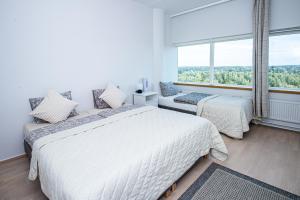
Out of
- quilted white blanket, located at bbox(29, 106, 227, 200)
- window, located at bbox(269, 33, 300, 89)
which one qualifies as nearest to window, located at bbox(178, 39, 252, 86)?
window, located at bbox(269, 33, 300, 89)

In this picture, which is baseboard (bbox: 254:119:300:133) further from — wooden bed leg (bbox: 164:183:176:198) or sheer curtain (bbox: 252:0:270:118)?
wooden bed leg (bbox: 164:183:176:198)

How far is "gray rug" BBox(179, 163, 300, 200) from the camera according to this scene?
1630 mm

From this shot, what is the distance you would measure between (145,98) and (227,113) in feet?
5.33

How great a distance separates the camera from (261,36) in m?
3.08

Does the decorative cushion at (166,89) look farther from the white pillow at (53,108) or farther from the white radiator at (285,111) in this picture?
the white pillow at (53,108)

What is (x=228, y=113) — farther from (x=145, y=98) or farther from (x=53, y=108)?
(x=53, y=108)

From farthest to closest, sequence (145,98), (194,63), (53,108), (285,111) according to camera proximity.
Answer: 1. (194,63)
2. (145,98)
3. (285,111)
4. (53,108)

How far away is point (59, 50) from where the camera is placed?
2609 mm

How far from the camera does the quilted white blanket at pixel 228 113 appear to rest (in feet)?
9.23

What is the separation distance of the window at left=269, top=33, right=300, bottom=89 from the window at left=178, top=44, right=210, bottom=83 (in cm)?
134

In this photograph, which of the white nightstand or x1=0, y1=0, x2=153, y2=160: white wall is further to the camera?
the white nightstand

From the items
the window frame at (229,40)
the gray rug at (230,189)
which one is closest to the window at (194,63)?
the window frame at (229,40)

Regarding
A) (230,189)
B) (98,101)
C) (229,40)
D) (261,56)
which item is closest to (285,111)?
(261,56)

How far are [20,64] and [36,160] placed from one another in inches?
57.5
